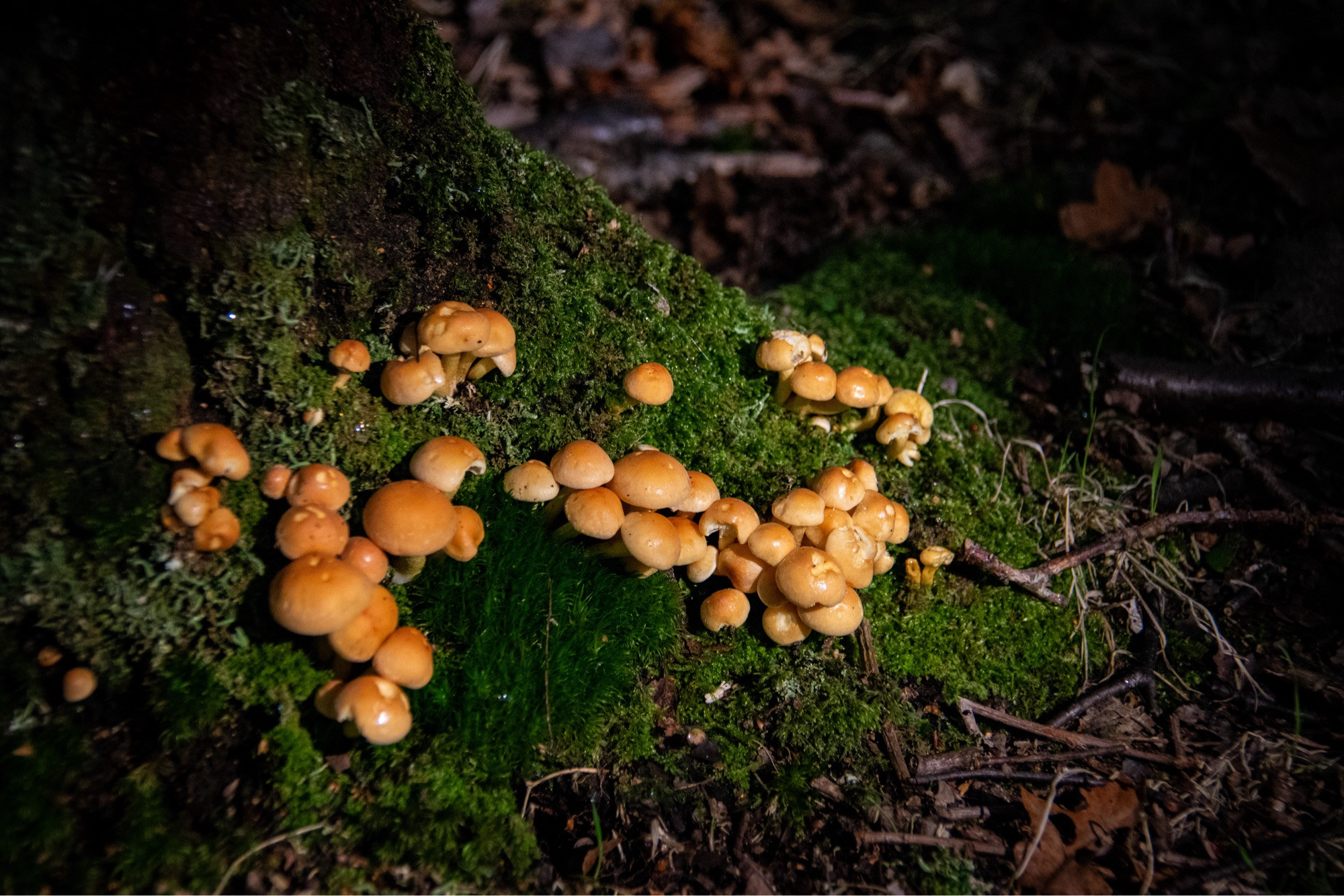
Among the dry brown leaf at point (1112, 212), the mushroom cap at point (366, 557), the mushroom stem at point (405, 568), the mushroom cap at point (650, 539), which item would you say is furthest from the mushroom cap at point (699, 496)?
the dry brown leaf at point (1112, 212)

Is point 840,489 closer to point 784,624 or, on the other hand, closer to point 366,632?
point 784,624

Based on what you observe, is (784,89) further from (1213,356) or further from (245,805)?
(245,805)

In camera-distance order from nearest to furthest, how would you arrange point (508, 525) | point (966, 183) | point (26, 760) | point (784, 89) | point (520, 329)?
point (26, 760) < point (508, 525) < point (520, 329) < point (966, 183) < point (784, 89)

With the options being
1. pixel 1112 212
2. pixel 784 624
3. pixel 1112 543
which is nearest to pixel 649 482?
pixel 784 624

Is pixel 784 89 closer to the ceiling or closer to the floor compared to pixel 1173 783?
closer to the ceiling

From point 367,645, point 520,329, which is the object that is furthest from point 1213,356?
Result: point 367,645

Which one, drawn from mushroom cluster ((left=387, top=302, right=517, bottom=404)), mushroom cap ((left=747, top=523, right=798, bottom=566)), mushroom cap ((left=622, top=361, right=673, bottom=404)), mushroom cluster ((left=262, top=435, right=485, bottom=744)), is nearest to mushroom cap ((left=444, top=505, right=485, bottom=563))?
mushroom cluster ((left=262, top=435, right=485, bottom=744))
